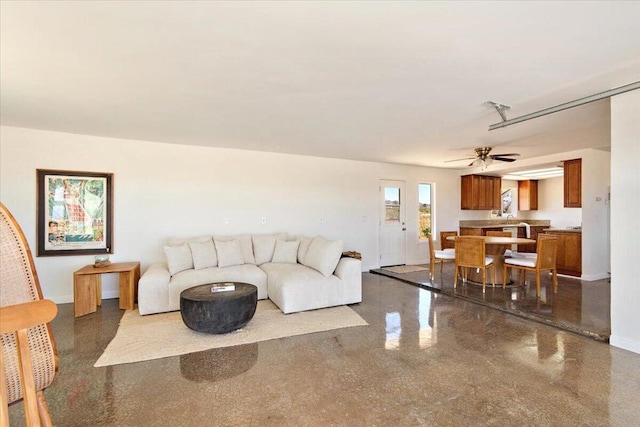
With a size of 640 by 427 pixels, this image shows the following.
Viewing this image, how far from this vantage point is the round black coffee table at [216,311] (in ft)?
10.5

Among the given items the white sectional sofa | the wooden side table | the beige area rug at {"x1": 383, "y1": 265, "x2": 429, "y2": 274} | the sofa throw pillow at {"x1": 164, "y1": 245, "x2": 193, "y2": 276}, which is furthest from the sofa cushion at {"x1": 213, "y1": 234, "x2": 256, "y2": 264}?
the beige area rug at {"x1": 383, "y1": 265, "x2": 429, "y2": 274}

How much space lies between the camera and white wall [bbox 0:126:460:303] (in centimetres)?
436

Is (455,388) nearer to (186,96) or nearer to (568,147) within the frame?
(186,96)

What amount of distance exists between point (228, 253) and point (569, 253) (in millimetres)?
6455

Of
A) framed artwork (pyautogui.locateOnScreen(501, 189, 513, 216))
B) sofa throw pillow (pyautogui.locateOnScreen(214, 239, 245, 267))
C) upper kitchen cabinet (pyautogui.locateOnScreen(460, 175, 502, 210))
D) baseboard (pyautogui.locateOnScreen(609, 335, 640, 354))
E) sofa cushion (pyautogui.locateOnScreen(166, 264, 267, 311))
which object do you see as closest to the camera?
baseboard (pyautogui.locateOnScreen(609, 335, 640, 354))

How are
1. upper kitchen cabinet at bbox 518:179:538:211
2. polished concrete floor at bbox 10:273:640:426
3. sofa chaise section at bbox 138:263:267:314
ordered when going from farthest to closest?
upper kitchen cabinet at bbox 518:179:538:211 → sofa chaise section at bbox 138:263:267:314 → polished concrete floor at bbox 10:273:640:426

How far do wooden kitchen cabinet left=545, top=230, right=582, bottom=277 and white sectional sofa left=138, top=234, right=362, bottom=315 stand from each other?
457 centimetres

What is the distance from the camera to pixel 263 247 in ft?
17.2

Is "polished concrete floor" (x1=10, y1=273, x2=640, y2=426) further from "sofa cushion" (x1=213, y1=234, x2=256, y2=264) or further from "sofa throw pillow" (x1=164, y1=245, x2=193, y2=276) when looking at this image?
"sofa cushion" (x1=213, y1=234, x2=256, y2=264)

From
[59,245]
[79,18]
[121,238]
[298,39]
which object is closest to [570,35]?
[298,39]

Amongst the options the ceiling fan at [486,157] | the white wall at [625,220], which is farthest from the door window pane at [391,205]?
the white wall at [625,220]

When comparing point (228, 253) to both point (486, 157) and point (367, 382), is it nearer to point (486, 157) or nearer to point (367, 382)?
point (367, 382)

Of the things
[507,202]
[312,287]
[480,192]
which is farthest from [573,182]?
[312,287]

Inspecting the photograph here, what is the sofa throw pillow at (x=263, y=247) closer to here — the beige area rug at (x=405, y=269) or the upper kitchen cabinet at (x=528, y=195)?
the beige area rug at (x=405, y=269)
